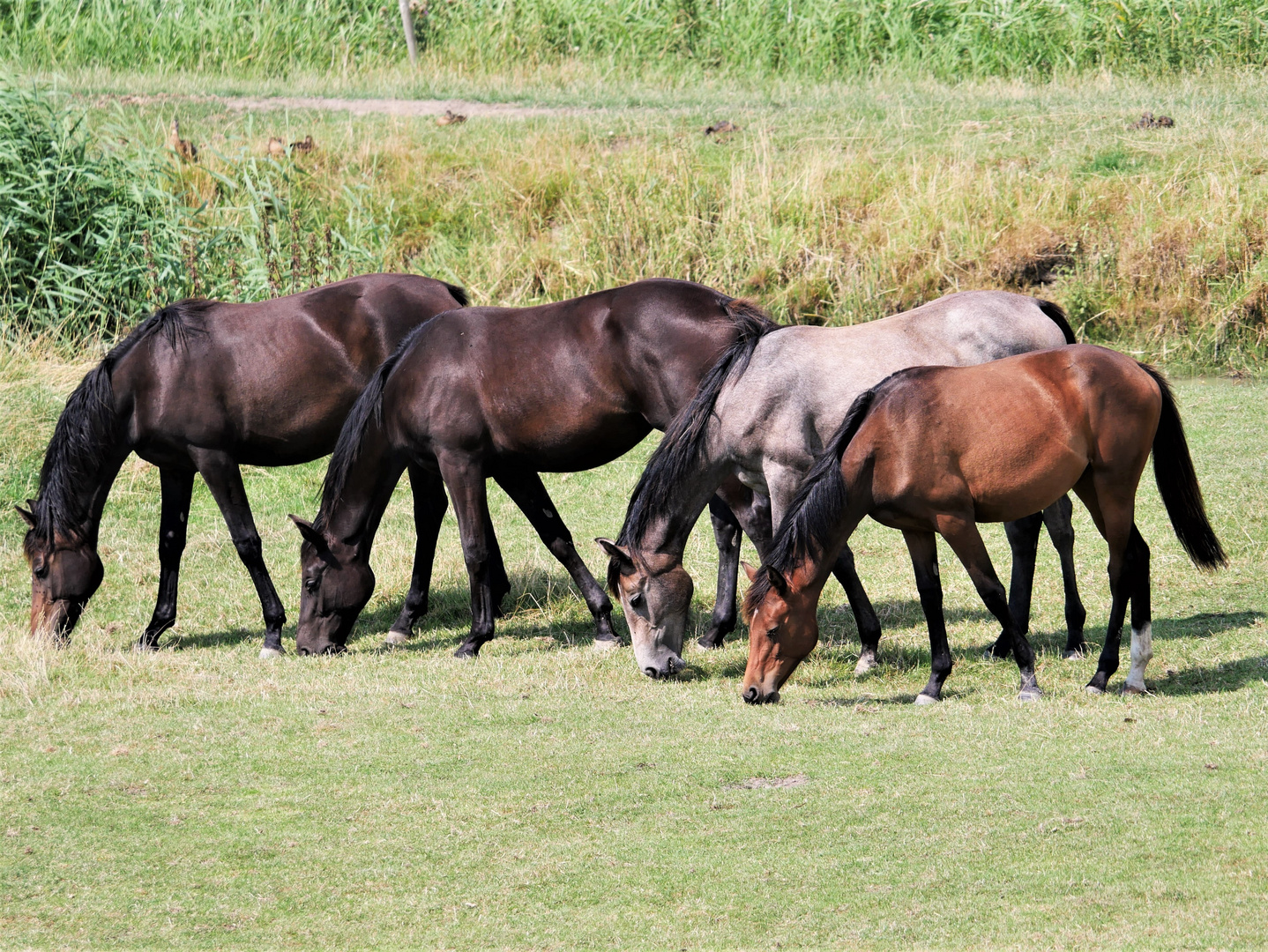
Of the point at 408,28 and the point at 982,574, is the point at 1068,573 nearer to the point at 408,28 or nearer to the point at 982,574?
the point at 982,574

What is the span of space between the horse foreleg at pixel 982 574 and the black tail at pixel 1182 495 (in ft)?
3.71

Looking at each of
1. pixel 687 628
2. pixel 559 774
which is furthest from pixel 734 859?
pixel 687 628

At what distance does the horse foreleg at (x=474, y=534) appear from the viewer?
8453mm

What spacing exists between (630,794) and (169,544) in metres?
4.64

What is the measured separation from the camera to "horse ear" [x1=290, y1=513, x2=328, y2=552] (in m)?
8.47

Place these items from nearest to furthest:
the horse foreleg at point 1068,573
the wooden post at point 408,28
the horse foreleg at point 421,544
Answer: the horse foreleg at point 1068,573, the horse foreleg at point 421,544, the wooden post at point 408,28

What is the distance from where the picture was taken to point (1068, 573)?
780 cm

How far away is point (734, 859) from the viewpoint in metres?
4.94

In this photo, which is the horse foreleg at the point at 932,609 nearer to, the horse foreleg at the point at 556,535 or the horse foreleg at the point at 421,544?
the horse foreleg at the point at 556,535

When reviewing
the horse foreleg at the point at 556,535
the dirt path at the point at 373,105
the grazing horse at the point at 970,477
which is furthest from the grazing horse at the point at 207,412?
the dirt path at the point at 373,105

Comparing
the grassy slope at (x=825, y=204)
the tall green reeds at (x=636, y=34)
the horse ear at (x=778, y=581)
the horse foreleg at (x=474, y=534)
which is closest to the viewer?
the horse ear at (x=778, y=581)

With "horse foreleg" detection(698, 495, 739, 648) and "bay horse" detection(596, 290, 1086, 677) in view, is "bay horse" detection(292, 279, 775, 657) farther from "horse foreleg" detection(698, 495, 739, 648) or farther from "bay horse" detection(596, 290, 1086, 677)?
"bay horse" detection(596, 290, 1086, 677)

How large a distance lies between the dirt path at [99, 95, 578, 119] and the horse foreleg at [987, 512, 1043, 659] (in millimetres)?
11916

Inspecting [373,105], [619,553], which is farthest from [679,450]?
[373,105]
